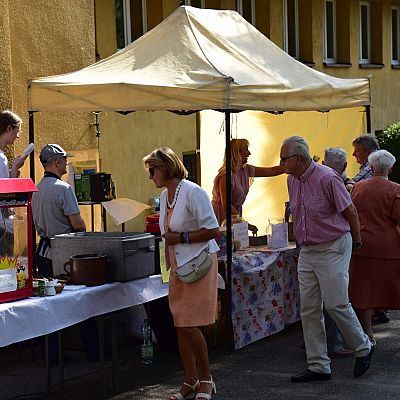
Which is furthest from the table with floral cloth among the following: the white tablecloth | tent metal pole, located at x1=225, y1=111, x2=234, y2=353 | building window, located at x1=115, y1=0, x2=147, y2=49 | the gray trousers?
building window, located at x1=115, y1=0, x2=147, y2=49

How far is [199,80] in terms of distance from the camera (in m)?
7.80

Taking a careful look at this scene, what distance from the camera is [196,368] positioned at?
7188 mm

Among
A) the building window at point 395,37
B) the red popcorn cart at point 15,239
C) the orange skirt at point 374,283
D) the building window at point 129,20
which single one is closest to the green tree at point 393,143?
the building window at point 395,37

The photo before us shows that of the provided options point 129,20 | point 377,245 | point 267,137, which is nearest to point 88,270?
point 377,245

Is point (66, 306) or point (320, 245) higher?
point (320, 245)

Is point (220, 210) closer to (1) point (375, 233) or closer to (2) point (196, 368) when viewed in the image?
(1) point (375, 233)

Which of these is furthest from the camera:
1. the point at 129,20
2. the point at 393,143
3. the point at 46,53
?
the point at 393,143

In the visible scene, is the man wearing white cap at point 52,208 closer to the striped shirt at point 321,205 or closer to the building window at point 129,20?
the striped shirt at point 321,205

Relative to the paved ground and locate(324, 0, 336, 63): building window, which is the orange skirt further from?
locate(324, 0, 336, 63): building window

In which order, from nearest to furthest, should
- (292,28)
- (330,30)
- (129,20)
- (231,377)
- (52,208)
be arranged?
(231,377) → (52,208) → (129,20) → (292,28) → (330,30)

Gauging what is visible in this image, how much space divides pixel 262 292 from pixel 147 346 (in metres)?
1.27

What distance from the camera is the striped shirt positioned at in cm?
708

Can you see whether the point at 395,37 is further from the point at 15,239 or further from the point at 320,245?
the point at 15,239

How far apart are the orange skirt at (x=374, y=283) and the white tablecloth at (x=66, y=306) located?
1.67 metres
